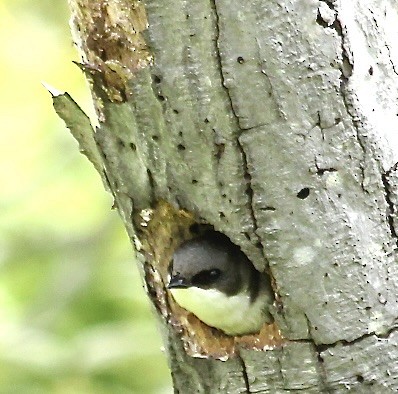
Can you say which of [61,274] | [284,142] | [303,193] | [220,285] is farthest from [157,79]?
[61,274]

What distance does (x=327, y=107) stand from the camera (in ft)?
6.95

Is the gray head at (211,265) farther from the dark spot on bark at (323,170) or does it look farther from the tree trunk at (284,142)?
the dark spot on bark at (323,170)

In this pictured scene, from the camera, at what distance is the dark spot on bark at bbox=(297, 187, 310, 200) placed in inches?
84.4

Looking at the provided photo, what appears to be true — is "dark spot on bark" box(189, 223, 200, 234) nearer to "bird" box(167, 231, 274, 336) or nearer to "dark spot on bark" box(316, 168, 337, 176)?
"bird" box(167, 231, 274, 336)

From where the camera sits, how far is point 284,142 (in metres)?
2.12

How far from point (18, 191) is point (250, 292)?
7.40 ft

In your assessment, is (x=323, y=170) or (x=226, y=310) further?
(x=226, y=310)

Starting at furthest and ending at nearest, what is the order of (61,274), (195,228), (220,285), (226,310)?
(61,274), (220,285), (226,310), (195,228)

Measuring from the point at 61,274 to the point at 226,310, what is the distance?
1780 millimetres

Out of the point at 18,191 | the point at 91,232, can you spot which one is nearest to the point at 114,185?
the point at 91,232

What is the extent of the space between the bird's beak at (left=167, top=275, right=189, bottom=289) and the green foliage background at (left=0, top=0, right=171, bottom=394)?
1.67 meters

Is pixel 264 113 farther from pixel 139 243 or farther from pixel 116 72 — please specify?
pixel 139 243

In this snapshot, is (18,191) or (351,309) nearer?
(351,309)

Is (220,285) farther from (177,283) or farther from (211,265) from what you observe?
(177,283)
